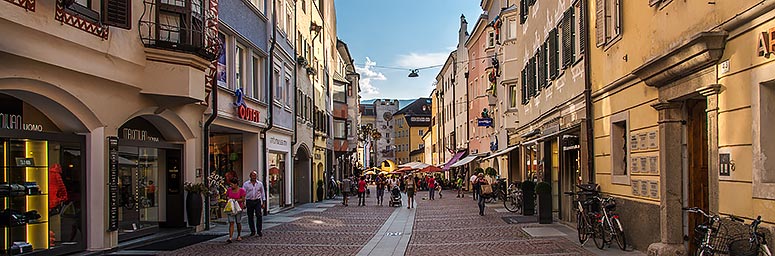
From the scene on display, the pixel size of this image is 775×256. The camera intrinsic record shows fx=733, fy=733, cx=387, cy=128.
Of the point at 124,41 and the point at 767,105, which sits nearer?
the point at 767,105

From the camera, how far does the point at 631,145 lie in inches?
518

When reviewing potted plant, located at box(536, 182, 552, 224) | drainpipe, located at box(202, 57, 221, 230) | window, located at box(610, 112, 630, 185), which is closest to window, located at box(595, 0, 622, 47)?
window, located at box(610, 112, 630, 185)

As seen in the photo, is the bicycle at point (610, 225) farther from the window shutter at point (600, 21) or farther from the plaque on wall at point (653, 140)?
the window shutter at point (600, 21)

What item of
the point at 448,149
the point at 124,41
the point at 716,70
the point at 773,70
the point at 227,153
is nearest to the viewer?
the point at 773,70

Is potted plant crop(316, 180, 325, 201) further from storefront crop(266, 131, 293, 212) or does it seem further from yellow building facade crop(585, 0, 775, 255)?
yellow building facade crop(585, 0, 775, 255)

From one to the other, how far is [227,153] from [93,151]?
37.7ft

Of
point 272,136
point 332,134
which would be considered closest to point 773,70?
point 272,136

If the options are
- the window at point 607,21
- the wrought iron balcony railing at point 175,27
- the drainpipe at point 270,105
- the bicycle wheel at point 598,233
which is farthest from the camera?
the drainpipe at point 270,105

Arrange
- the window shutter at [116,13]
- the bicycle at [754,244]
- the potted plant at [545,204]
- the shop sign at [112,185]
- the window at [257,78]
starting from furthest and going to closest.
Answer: the window at [257,78] → the potted plant at [545,204] → the shop sign at [112,185] → the window shutter at [116,13] → the bicycle at [754,244]

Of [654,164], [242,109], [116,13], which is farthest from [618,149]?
[242,109]

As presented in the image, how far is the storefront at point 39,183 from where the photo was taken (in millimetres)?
11609

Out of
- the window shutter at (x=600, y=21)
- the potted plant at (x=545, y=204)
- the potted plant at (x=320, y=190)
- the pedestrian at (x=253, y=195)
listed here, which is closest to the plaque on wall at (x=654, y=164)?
the window shutter at (x=600, y=21)

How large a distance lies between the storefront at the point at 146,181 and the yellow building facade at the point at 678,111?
393 inches

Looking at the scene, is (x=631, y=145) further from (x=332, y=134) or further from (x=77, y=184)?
(x=332, y=134)
